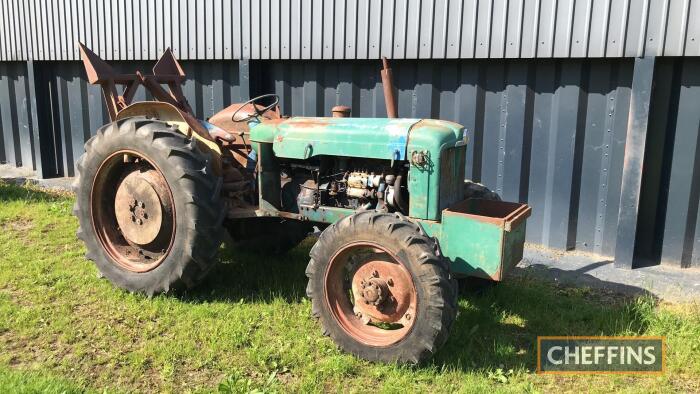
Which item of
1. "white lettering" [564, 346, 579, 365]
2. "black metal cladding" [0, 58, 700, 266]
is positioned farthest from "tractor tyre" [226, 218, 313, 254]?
"white lettering" [564, 346, 579, 365]

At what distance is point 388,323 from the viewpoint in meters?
3.78

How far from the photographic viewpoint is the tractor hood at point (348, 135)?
3844 millimetres

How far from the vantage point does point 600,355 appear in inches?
149

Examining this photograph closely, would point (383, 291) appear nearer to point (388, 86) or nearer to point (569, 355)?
point (569, 355)

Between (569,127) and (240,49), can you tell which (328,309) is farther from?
(240,49)

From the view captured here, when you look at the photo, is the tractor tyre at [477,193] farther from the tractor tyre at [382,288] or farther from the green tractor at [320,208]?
the tractor tyre at [382,288]

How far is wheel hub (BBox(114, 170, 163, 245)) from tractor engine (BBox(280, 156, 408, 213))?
3.19 ft

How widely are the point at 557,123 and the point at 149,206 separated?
3903mm

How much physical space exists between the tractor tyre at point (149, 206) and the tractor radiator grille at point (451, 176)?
5.30ft

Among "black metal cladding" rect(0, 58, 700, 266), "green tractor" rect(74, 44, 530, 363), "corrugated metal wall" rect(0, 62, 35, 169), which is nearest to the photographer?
"green tractor" rect(74, 44, 530, 363)

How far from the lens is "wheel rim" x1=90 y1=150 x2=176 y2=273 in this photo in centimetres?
441

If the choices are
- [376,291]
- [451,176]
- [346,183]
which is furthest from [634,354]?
[346,183]

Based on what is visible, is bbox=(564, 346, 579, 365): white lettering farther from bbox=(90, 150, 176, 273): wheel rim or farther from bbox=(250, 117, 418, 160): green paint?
bbox=(90, 150, 176, 273): wheel rim

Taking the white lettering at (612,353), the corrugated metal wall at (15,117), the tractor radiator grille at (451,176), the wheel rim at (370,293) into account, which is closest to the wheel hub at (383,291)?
the wheel rim at (370,293)
